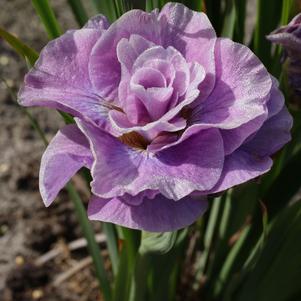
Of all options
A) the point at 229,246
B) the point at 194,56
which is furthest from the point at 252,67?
the point at 229,246

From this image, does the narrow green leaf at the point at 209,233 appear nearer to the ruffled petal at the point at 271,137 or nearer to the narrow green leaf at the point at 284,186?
the narrow green leaf at the point at 284,186

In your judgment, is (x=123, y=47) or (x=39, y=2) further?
(x=39, y=2)

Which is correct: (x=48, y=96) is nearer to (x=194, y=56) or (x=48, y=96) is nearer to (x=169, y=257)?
(x=194, y=56)

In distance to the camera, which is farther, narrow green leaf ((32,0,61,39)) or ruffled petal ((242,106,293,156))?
narrow green leaf ((32,0,61,39))

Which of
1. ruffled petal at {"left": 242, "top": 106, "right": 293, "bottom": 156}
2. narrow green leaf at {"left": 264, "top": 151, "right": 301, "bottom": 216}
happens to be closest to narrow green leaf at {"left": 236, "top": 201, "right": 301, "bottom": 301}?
narrow green leaf at {"left": 264, "top": 151, "right": 301, "bottom": 216}

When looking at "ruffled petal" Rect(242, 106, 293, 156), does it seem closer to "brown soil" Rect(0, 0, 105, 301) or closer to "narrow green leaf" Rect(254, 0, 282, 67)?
"narrow green leaf" Rect(254, 0, 282, 67)

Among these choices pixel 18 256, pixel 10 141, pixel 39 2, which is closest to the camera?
pixel 39 2

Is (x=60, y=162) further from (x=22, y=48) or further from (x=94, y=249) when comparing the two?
(x=94, y=249)
